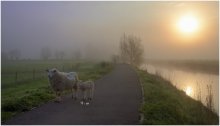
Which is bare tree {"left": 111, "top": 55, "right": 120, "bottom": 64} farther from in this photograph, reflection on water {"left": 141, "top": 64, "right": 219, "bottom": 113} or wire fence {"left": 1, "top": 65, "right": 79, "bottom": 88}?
wire fence {"left": 1, "top": 65, "right": 79, "bottom": 88}

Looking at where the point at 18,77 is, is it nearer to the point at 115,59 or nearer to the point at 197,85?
the point at 197,85

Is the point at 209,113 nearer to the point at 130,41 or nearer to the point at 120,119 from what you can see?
the point at 120,119

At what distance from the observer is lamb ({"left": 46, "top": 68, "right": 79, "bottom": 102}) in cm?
1548

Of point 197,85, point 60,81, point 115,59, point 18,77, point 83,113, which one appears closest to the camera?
point 83,113

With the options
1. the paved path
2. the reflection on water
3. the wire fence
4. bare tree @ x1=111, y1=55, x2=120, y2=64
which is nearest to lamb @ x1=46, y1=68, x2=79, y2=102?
the paved path

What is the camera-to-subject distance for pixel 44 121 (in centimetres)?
1102

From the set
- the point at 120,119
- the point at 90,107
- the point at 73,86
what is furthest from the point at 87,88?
the point at 120,119

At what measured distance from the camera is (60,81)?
51.5ft

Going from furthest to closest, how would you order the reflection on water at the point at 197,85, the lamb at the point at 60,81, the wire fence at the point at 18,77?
→ the wire fence at the point at 18,77
the reflection on water at the point at 197,85
the lamb at the point at 60,81

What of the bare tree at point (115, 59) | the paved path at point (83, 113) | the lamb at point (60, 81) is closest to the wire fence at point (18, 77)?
the lamb at point (60, 81)

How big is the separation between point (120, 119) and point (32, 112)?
3.58 metres

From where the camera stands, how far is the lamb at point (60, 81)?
50.8 ft

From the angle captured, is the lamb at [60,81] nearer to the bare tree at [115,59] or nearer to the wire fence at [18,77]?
the wire fence at [18,77]

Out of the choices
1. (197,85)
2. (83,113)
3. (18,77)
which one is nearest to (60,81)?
(83,113)
